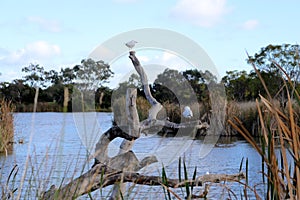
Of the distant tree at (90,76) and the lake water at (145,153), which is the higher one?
the distant tree at (90,76)

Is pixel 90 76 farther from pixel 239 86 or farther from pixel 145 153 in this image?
pixel 239 86

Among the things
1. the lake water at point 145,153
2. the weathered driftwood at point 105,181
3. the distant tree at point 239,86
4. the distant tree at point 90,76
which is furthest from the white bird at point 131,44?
the distant tree at point 239,86

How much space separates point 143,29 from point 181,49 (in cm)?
35

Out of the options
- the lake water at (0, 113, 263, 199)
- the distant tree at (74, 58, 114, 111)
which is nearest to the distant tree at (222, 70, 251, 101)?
the lake water at (0, 113, 263, 199)

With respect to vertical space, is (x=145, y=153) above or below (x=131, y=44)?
below

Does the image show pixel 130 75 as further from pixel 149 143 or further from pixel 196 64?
pixel 149 143

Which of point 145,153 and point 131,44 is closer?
point 131,44

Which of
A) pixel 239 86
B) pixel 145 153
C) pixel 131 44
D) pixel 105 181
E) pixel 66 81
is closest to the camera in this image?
pixel 105 181

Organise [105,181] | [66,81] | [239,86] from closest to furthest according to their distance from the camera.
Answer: [105,181] → [66,81] → [239,86]

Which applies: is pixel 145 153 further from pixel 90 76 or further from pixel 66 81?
pixel 66 81

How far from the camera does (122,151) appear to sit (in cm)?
391

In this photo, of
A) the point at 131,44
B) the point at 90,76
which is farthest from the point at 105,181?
the point at 90,76

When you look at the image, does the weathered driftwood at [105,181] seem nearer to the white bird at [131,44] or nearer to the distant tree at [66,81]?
the distant tree at [66,81]

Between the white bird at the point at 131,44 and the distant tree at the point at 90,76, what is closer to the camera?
the white bird at the point at 131,44
